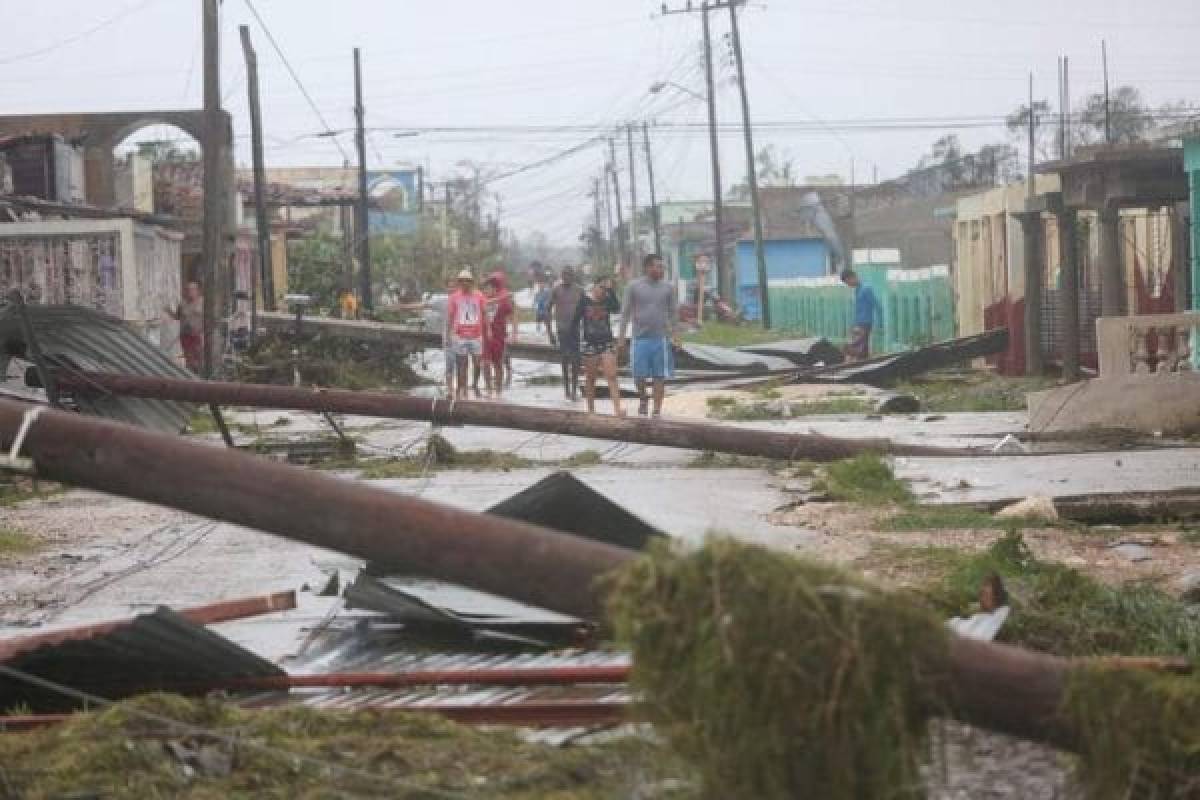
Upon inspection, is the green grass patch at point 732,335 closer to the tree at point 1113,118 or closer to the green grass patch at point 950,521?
Result: the tree at point 1113,118

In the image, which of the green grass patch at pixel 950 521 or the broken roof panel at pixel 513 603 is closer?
the broken roof panel at pixel 513 603

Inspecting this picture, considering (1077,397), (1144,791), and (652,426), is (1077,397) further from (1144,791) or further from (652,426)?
(1144,791)

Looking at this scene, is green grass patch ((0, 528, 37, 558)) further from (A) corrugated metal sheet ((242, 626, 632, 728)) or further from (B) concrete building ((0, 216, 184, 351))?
(B) concrete building ((0, 216, 184, 351))

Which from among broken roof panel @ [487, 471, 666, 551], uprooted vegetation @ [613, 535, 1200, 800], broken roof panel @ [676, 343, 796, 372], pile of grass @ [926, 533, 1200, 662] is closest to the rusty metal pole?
uprooted vegetation @ [613, 535, 1200, 800]

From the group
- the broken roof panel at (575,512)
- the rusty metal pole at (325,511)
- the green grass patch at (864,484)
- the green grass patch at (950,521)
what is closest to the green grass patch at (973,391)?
the green grass patch at (864,484)

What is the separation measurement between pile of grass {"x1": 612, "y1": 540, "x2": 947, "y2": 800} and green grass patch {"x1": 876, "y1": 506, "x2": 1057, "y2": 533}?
7.68 metres

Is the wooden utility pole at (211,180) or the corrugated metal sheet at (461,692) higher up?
the wooden utility pole at (211,180)

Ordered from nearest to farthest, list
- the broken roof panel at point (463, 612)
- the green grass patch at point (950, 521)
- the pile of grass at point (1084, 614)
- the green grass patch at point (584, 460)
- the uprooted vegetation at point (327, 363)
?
the broken roof panel at point (463, 612)
the pile of grass at point (1084, 614)
the green grass patch at point (950, 521)
the green grass patch at point (584, 460)
the uprooted vegetation at point (327, 363)

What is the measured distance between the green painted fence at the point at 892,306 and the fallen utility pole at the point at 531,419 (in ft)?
77.7

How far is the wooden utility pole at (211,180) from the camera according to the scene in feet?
97.8

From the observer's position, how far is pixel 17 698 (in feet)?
22.4

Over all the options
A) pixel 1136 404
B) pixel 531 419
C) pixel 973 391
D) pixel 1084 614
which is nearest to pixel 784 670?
pixel 1084 614

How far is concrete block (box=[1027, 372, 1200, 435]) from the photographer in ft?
58.5

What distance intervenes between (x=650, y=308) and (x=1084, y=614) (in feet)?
47.2
